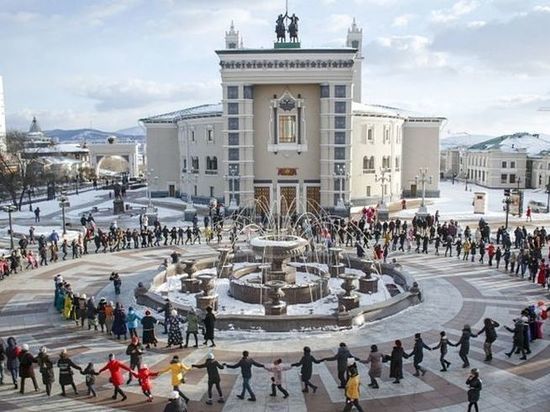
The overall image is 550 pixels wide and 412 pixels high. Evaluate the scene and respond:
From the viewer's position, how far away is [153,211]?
47250 millimetres

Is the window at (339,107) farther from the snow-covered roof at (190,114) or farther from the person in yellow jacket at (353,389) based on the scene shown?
the person in yellow jacket at (353,389)

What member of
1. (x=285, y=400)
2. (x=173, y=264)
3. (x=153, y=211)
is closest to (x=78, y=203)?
(x=153, y=211)

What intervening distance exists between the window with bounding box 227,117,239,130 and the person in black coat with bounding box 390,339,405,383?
36.2 m

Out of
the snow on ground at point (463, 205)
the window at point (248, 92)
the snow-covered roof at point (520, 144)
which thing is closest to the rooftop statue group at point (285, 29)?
the window at point (248, 92)

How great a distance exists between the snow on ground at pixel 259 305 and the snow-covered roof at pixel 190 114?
33.1 metres

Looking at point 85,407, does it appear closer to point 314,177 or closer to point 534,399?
point 534,399

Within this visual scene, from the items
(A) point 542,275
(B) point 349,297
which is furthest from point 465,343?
(A) point 542,275

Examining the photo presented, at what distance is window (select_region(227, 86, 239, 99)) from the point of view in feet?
156

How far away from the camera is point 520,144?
283 ft

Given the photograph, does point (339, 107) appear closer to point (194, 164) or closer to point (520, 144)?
point (194, 164)

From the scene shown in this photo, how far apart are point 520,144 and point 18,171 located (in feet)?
238

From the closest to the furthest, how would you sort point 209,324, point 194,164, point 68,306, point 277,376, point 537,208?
point 277,376 < point 209,324 < point 68,306 < point 537,208 < point 194,164

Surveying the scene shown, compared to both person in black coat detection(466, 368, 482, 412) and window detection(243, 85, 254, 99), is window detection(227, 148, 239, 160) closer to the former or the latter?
window detection(243, 85, 254, 99)

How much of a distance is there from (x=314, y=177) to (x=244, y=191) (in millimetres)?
6509
